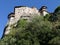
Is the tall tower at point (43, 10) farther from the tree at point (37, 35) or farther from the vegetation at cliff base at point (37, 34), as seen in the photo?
the tree at point (37, 35)

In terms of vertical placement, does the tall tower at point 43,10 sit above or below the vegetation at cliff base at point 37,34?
above

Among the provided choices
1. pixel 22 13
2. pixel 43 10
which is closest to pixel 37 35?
pixel 43 10

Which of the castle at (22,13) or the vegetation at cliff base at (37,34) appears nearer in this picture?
the vegetation at cliff base at (37,34)

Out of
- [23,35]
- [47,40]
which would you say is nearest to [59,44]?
[47,40]

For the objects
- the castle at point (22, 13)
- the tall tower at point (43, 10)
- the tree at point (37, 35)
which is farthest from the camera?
the tall tower at point (43, 10)

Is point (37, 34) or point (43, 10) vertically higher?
point (43, 10)

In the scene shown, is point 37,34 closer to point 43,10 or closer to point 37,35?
point 37,35

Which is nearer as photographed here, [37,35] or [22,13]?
[37,35]

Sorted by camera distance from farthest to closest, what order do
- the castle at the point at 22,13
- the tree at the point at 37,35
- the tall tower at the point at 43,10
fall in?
the tall tower at the point at 43,10, the castle at the point at 22,13, the tree at the point at 37,35

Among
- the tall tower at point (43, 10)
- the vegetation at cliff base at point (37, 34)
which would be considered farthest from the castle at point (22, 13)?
the vegetation at cliff base at point (37, 34)

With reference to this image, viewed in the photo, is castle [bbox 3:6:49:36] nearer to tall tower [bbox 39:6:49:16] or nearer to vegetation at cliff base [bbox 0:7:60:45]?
tall tower [bbox 39:6:49:16]

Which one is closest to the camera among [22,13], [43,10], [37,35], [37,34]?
[37,35]

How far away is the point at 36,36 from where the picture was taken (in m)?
46.1

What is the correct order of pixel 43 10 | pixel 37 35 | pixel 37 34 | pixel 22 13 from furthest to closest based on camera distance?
pixel 22 13 < pixel 43 10 < pixel 37 34 < pixel 37 35
